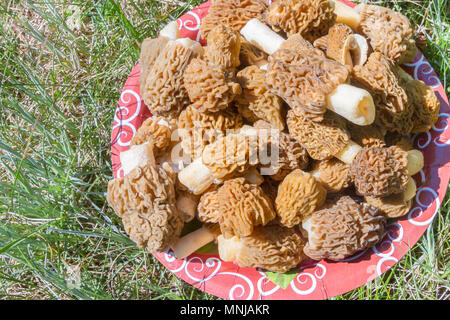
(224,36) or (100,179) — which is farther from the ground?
(224,36)

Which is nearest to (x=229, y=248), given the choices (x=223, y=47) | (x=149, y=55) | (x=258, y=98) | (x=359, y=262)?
(x=359, y=262)

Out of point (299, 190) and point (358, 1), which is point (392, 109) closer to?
point (299, 190)

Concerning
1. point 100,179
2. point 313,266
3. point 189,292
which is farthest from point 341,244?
point 100,179

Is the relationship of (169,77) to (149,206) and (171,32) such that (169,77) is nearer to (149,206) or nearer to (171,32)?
(171,32)

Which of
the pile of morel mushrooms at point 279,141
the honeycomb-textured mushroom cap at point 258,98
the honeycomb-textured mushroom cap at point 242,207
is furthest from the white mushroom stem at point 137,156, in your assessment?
the honeycomb-textured mushroom cap at point 258,98

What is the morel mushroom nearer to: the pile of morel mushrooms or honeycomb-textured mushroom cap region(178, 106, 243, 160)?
the pile of morel mushrooms

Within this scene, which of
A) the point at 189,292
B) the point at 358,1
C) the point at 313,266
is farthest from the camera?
the point at 358,1
